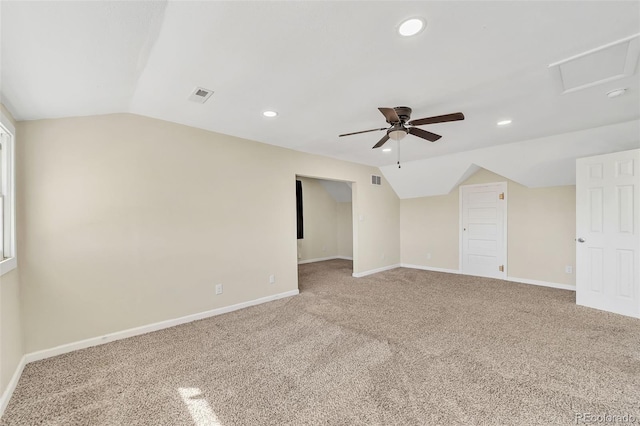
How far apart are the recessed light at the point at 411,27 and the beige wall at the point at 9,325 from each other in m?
3.00

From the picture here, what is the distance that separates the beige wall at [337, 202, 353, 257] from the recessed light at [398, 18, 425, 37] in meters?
6.43

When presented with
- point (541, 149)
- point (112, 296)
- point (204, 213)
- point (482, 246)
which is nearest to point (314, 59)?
point (204, 213)

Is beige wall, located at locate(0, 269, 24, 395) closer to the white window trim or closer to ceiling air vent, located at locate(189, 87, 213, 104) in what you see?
the white window trim

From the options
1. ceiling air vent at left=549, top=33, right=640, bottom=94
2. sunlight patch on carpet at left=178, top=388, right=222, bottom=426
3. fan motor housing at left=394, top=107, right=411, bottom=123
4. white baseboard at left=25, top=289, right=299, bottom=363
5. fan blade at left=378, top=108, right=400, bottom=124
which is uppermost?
ceiling air vent at left=549, top=33, right=640, bottom=94

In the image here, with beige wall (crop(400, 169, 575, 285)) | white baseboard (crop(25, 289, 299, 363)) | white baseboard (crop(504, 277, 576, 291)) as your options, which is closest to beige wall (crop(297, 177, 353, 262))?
beige wall (crop(400, 169, 575, 285))

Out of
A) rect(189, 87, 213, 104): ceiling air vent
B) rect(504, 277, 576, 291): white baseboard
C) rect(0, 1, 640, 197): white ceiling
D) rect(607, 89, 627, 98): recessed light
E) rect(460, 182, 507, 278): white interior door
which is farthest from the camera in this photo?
rect(460, 182, 507, 278): white interior door

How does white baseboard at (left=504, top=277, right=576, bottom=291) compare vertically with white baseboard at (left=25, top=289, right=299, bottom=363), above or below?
below

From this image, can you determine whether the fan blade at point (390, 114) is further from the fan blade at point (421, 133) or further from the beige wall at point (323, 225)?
the beige wall at point (323, 225)

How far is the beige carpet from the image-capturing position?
1.75 m

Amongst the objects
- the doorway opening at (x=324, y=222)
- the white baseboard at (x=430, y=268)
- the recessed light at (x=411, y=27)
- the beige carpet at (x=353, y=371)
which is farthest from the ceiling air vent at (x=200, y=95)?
the white baseboard at (x=430, y=268)

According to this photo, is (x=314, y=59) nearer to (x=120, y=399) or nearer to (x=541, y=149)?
(x=120, y=399)

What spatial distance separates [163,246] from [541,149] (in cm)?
547

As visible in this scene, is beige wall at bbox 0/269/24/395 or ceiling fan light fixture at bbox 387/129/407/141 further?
ceiling fan light fixture at bbox 387/129/407/141

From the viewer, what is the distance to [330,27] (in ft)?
5.20
